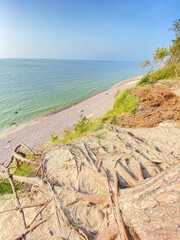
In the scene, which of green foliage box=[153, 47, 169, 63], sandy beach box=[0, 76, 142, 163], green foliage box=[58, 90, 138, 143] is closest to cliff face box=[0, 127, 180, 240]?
green foliage box=[58, 90, 138, 143]

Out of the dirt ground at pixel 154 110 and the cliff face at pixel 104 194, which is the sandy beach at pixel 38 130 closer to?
the dirt ground at pixel 154 110

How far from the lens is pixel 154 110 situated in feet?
31.0

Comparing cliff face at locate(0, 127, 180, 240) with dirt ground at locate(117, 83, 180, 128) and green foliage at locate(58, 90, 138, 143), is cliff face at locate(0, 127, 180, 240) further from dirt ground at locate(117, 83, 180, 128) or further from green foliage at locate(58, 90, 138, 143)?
green foliage at locate(58, 90, 138, 143)

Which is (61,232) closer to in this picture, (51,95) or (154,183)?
(154,183)

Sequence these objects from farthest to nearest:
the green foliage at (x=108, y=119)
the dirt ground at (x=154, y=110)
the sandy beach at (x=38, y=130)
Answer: the sandy beach at (x=38, y=130)
the green foliage at (x=108, y=119)
the dirt ground at (x=154, y=110)

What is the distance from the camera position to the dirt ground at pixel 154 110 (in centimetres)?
848

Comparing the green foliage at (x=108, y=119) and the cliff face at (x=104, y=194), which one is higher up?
the cliff face at (x=104, y=194)

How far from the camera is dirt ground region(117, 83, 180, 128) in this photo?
8.48m

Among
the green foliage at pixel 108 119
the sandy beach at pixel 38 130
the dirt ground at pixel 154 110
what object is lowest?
the sandy beach at pixel 38 130

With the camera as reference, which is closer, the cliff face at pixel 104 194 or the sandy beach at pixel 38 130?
the cliff face at pixel 104 194

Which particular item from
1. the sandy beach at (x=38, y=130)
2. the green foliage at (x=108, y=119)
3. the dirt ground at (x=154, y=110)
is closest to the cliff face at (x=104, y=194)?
the dirt ground at (x=154, y=110)

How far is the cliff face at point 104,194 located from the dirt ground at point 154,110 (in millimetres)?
2075

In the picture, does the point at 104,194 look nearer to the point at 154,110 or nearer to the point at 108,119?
the point at 154,110

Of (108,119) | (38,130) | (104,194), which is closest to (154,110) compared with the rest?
(108,119)
